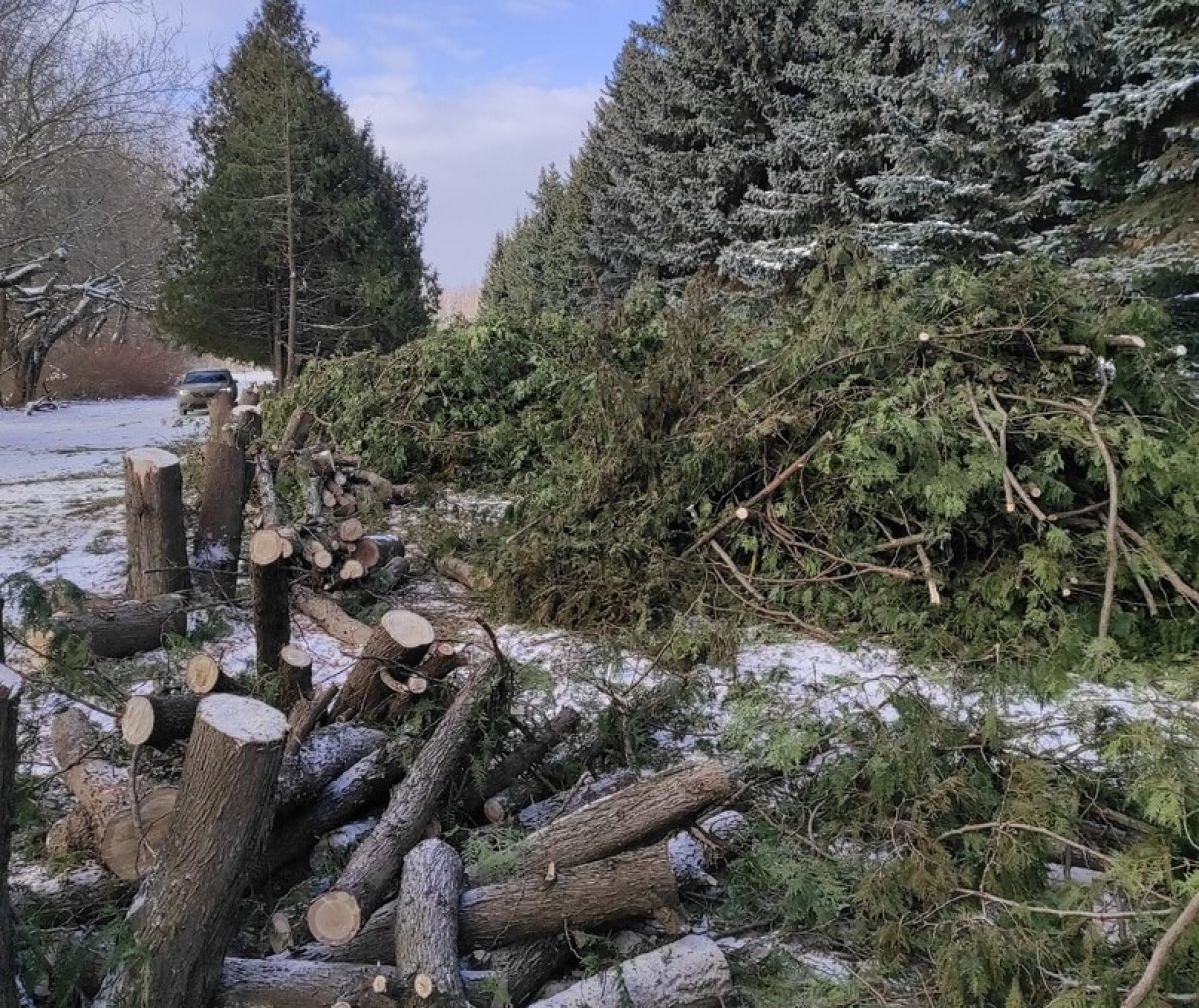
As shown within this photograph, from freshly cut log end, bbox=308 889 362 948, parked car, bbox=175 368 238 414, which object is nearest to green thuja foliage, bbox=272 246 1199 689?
freshly cut log end, bbox=308 889 362 948

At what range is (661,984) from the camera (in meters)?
2.20

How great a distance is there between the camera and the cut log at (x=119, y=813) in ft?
8.29

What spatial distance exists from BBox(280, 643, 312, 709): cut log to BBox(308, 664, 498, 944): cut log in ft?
2.22

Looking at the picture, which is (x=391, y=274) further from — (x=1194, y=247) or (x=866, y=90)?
(x=1194, y=247)

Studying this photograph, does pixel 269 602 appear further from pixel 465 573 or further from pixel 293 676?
pixel 465 573

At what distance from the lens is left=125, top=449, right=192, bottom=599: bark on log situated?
4.93m

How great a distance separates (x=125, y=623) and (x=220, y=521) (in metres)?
1.03

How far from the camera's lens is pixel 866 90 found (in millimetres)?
10672

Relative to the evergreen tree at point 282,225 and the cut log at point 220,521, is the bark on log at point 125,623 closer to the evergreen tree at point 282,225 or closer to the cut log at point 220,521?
the cut log at point 220,521

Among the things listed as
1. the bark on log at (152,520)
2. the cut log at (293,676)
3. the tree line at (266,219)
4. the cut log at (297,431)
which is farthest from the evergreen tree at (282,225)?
the cut log at (293,676)

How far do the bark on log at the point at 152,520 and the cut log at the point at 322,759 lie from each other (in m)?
2.50

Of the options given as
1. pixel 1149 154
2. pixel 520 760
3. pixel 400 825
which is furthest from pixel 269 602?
pixel 1149 154

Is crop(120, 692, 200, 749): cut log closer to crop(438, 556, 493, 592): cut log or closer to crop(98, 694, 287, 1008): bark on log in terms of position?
crop(98, 694, 287, 1008): bark on log

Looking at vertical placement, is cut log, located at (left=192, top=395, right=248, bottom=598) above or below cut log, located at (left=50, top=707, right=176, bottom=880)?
above
